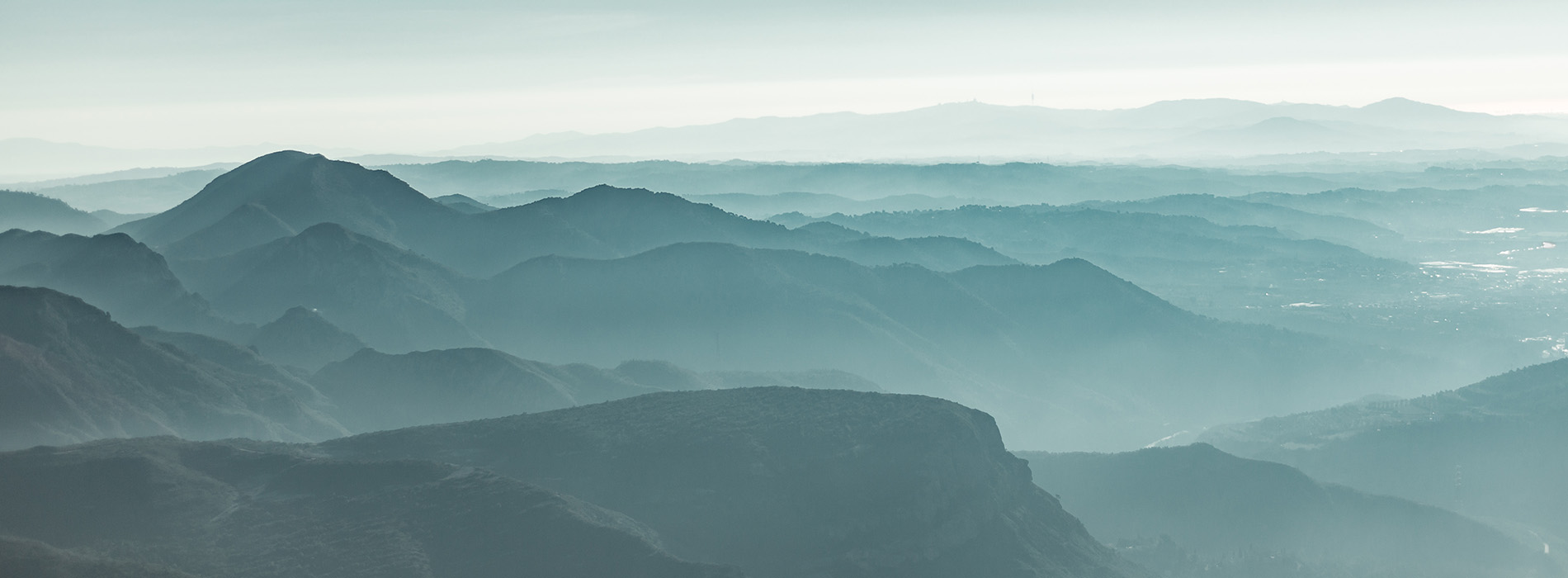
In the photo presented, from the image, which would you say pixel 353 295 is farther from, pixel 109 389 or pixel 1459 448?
pixel 1459 448

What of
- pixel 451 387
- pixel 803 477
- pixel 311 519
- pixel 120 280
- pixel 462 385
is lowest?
pixel 451 387

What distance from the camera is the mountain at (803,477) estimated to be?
8162 cm

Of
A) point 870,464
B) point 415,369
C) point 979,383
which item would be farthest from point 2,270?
point 870,464

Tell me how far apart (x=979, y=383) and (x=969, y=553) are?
360ft

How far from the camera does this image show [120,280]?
592ft

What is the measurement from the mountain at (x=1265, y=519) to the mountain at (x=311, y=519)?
52.0 m

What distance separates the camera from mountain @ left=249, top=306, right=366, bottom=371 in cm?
16088

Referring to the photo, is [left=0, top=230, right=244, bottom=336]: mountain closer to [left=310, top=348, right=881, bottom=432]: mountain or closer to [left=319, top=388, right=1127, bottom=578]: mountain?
[left=310, top=348, right=881, bottom=432]: mountain

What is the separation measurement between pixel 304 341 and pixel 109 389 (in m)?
46.2

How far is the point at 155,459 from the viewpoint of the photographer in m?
80.2

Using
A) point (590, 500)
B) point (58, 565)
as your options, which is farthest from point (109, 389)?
point (58, 565)

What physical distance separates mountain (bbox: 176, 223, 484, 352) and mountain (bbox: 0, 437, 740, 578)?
102m

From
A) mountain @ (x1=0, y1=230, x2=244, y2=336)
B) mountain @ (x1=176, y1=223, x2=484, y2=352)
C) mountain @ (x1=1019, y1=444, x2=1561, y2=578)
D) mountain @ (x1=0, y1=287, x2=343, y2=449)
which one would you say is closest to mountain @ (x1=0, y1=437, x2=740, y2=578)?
mountain @ (x1=0, y1=287, x2=343, y2=449)

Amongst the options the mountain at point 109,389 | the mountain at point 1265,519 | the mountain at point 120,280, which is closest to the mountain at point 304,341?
the mountain at point 120,280
